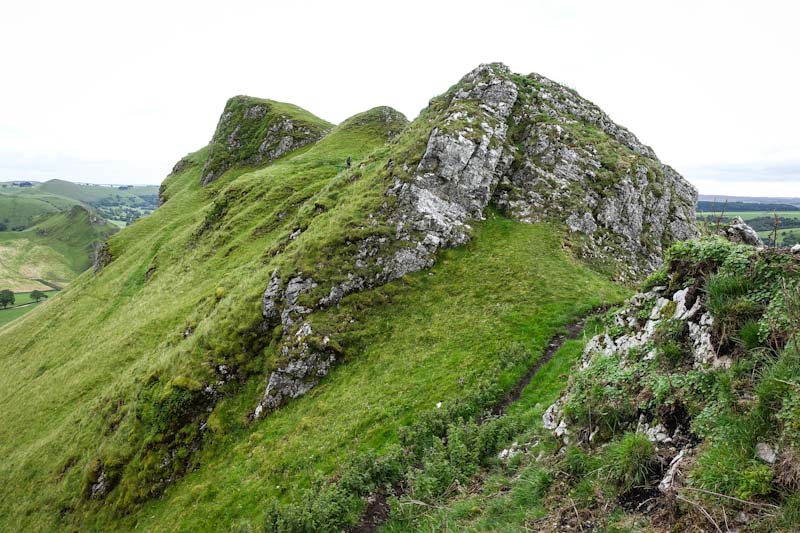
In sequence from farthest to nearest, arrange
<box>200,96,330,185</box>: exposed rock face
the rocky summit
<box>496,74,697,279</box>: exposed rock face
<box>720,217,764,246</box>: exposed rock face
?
<box>200,96,330,185</box>: exposed rock face
<box>496,74,697,279</box>: exposed rock face
<box>720,217,764,246</box>: exposed rock face
the rocky summit

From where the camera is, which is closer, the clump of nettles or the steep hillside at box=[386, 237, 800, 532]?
the clump of nettles

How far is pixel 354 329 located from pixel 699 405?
2082 cm

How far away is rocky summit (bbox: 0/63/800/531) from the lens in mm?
8477

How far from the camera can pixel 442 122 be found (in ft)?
121

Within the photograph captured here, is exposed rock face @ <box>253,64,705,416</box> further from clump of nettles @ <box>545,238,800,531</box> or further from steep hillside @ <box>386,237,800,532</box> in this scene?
clump of nettles @ <box>545,238,800,531</box>

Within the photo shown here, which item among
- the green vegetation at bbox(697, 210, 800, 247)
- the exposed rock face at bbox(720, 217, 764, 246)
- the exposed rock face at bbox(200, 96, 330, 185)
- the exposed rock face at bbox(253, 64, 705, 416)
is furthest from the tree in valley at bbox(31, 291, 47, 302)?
the exposed rock face at bbox(720, 217, 764, 246)

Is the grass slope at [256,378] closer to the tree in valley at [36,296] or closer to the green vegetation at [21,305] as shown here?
the green vegetation at [21,305]

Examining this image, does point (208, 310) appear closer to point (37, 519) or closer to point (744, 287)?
point (37, 519)

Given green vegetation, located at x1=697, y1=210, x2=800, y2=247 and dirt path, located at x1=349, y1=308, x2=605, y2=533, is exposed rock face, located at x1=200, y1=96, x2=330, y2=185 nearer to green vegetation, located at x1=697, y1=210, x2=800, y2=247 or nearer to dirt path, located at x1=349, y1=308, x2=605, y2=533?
green vegetation, located at x1=697, y1=210, x2=800, y2=247

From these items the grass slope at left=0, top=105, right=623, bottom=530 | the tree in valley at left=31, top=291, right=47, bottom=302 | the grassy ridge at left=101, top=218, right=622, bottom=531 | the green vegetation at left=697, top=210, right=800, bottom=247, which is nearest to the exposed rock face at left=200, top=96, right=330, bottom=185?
the grass slope at left=0, top=105, right=623, bottom=530

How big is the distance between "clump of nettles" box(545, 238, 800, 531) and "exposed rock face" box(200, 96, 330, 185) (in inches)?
3709

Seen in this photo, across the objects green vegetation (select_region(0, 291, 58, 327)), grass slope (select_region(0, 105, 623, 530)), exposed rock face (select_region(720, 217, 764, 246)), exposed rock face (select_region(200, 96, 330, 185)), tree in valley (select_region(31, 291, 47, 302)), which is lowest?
green vegetation (select_region(0, 291, 58, 327))

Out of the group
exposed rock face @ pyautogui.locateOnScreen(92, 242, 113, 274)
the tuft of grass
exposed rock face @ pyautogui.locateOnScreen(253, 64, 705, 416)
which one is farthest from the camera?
exposed rock face @ pyautogui.locateOnScreen(92, 242, 113, 274)

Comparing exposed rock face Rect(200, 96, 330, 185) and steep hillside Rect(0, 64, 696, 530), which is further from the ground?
exposed rock face Rect(200, 96, 330, 185)
